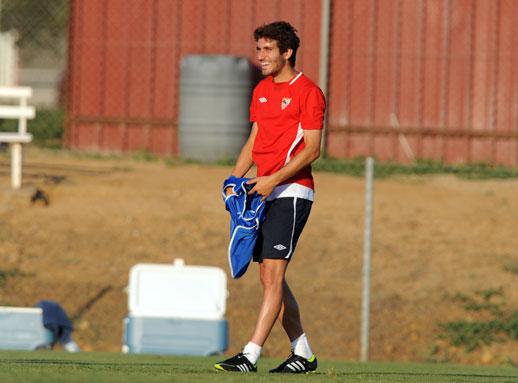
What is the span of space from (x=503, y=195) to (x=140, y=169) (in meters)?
4.50

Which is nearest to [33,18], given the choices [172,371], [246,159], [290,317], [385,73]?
[385,73]

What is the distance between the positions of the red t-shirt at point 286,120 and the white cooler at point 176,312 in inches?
125

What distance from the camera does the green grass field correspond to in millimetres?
6961

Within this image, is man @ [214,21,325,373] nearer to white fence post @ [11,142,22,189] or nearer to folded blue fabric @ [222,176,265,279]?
folded blue fabric @ [222,176,265,279]

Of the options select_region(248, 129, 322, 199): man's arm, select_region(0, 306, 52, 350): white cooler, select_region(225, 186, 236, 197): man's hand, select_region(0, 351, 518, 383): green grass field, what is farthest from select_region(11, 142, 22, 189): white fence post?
select_region(248, 129, 322, 199): man's arm

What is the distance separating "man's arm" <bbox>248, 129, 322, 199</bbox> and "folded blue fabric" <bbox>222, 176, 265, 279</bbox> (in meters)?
0.06

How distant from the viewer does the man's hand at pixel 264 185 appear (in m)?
7.12

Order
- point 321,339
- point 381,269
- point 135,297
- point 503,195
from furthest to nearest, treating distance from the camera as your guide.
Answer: point 503,195 → point 381,269 → point 321,339 → point 135,297

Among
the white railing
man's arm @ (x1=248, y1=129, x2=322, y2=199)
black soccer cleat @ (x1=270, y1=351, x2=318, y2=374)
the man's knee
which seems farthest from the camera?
the white railing

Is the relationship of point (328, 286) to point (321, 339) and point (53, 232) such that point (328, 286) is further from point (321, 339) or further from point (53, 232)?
point (53, 232)

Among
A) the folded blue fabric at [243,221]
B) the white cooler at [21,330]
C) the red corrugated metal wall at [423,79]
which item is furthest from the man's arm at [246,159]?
the red corrugated metal wall at [423,79]

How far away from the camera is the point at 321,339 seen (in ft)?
→ 41.5

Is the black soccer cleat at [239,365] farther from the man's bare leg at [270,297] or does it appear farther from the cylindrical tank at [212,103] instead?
the cylindrical tank at [212,103]

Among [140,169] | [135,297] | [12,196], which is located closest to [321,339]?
[135,297]
